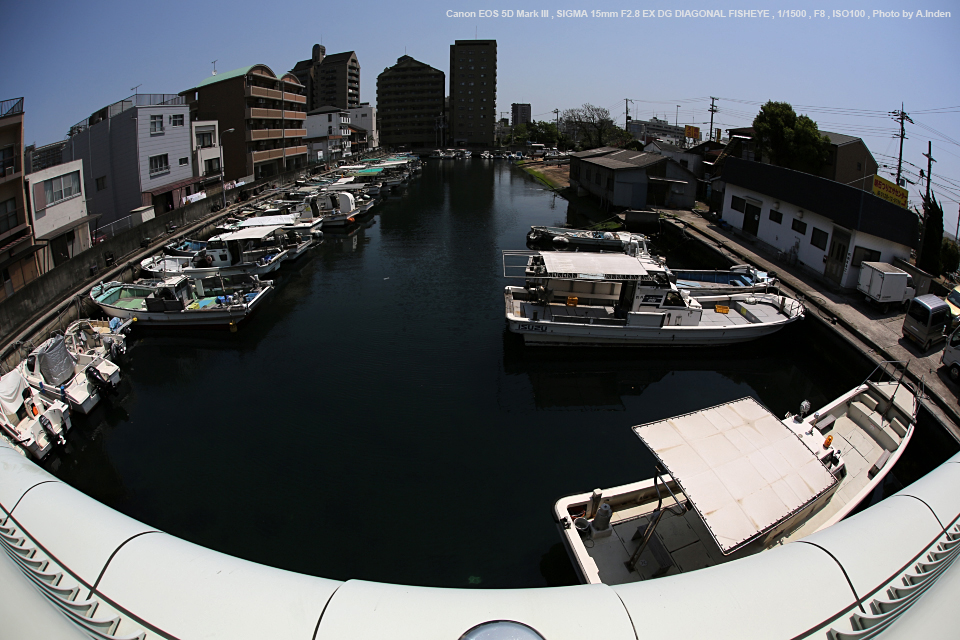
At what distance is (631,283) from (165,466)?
50.4 feet

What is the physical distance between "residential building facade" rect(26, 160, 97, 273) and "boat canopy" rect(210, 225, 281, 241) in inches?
245

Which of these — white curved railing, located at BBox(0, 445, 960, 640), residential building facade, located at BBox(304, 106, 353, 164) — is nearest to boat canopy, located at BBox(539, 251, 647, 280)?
white curved railing, located at BBox(0, 445, 960, 640)

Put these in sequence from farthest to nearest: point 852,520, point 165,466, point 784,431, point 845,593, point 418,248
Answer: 1. point 418,248
2. point 165,466
3. point 784,431
4. point 852,520
5. point 845,593

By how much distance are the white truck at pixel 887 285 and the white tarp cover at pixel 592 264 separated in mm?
8592

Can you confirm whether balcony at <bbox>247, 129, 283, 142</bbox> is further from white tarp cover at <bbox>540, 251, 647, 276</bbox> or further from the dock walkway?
the dock walkway

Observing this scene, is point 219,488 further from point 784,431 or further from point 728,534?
point 784,431

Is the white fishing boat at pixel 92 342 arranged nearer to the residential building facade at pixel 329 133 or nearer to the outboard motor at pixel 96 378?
the outboard motor at pixel 96 378

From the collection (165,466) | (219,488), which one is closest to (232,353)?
(165,466)

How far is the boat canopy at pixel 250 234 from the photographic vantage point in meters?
25.0

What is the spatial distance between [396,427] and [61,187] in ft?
70.2

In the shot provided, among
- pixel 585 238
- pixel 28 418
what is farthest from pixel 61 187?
pixel 585 238

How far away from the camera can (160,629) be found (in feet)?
18.0

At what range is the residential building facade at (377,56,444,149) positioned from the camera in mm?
107875

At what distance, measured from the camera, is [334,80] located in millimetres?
121562
